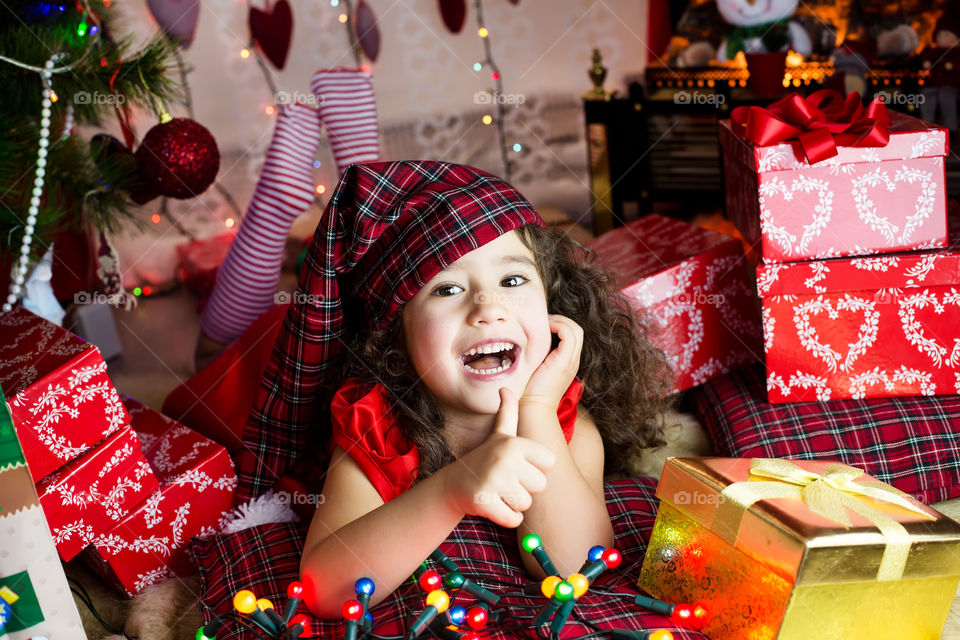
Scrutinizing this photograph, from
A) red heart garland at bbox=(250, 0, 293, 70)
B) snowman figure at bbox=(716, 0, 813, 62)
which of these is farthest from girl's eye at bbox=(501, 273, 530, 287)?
red heart garland at bbox=(250, 0, 293, 70)

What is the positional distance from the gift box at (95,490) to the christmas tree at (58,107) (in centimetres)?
46

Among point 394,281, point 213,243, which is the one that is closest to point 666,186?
point 213,243

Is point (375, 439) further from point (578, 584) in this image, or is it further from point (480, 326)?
point (578, 584)

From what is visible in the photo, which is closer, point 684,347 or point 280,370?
point 280,370

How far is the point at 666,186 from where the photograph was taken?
2.52 meters

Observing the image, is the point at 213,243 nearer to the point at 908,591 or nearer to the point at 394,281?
the point at 394,281

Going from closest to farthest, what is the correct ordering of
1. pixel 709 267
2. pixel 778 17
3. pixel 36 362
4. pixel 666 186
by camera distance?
pixel 36 362, pixel 709 267, pixel 778 17, pixel 666 186

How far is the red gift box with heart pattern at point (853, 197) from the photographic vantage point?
131 cm

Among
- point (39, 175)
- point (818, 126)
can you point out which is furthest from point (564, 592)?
point (39, 175)

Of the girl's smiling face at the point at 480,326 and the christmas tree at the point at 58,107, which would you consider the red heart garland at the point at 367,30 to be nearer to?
the christmas tree at the point at 58,107

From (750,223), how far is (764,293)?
14 cm

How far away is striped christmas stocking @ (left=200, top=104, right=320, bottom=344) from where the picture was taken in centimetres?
192

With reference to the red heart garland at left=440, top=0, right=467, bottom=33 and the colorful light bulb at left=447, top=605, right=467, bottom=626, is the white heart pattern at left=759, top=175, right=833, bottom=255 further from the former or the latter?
the red heart garland at left=440, top=0, right=467, bottom=33

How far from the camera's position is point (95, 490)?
1.23 meters
